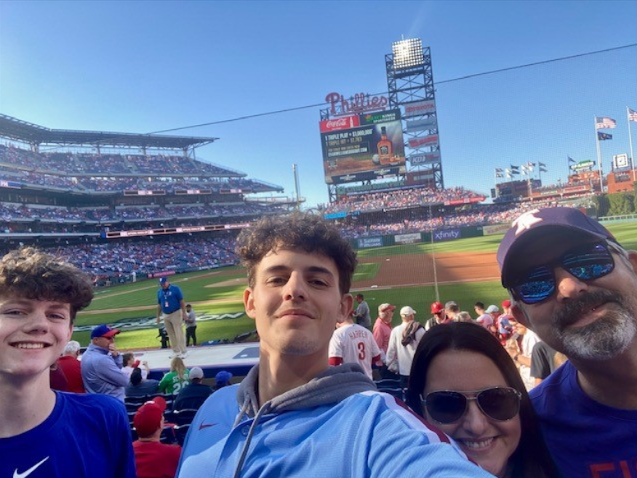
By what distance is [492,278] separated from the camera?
17.0m

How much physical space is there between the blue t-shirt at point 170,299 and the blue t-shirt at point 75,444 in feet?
21.6

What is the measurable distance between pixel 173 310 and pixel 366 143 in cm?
3738

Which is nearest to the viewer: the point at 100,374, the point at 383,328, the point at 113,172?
the point at 100,374

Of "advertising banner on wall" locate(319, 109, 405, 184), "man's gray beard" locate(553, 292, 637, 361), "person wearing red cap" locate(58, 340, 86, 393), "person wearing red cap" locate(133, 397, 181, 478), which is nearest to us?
"man's gray beard" locate(553, 292, 637, 361)

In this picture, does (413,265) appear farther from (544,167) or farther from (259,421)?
(259,421)

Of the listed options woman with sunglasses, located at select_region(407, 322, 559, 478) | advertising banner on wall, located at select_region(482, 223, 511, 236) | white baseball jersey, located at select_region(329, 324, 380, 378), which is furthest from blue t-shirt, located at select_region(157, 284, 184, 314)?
advertising banner on wall, located at select_region(482, 223, 511, 236)

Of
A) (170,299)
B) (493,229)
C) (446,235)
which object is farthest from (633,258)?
(446,235)

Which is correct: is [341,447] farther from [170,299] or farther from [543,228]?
[170,299]

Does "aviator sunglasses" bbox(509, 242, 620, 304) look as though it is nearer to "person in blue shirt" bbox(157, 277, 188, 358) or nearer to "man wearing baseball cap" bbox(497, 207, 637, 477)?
"man wearing baseball cap" bbox(497, 207, 637, 477)

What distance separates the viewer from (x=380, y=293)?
1662 centimetres

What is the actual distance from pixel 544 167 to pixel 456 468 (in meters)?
14.6

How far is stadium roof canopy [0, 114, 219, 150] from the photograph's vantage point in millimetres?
40844

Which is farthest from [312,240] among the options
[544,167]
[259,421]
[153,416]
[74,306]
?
[544,167]

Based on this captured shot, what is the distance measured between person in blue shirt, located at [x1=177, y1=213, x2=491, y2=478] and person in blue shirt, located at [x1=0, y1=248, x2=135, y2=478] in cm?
62
